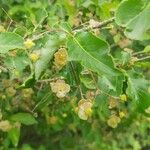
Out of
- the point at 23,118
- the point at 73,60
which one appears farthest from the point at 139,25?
the point at 23,118

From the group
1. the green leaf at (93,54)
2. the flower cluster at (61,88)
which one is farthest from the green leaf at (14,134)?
the green leaf at (93,54)

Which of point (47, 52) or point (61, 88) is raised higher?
point (47, 52)

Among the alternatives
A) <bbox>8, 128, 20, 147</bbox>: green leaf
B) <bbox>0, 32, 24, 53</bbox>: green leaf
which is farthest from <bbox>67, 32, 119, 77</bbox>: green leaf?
<bbox>8, 128, 20, 147</bbox>: green leaf

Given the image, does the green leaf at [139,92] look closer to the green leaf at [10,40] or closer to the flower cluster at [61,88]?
the flower cluster at [61,88]

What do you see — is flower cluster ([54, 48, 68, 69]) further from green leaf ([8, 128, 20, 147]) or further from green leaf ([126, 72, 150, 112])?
green leaf ([8, 128, 20, 147])

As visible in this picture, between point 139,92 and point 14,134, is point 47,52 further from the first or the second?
point 14,134

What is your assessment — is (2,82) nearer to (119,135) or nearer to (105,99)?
(105,99)
